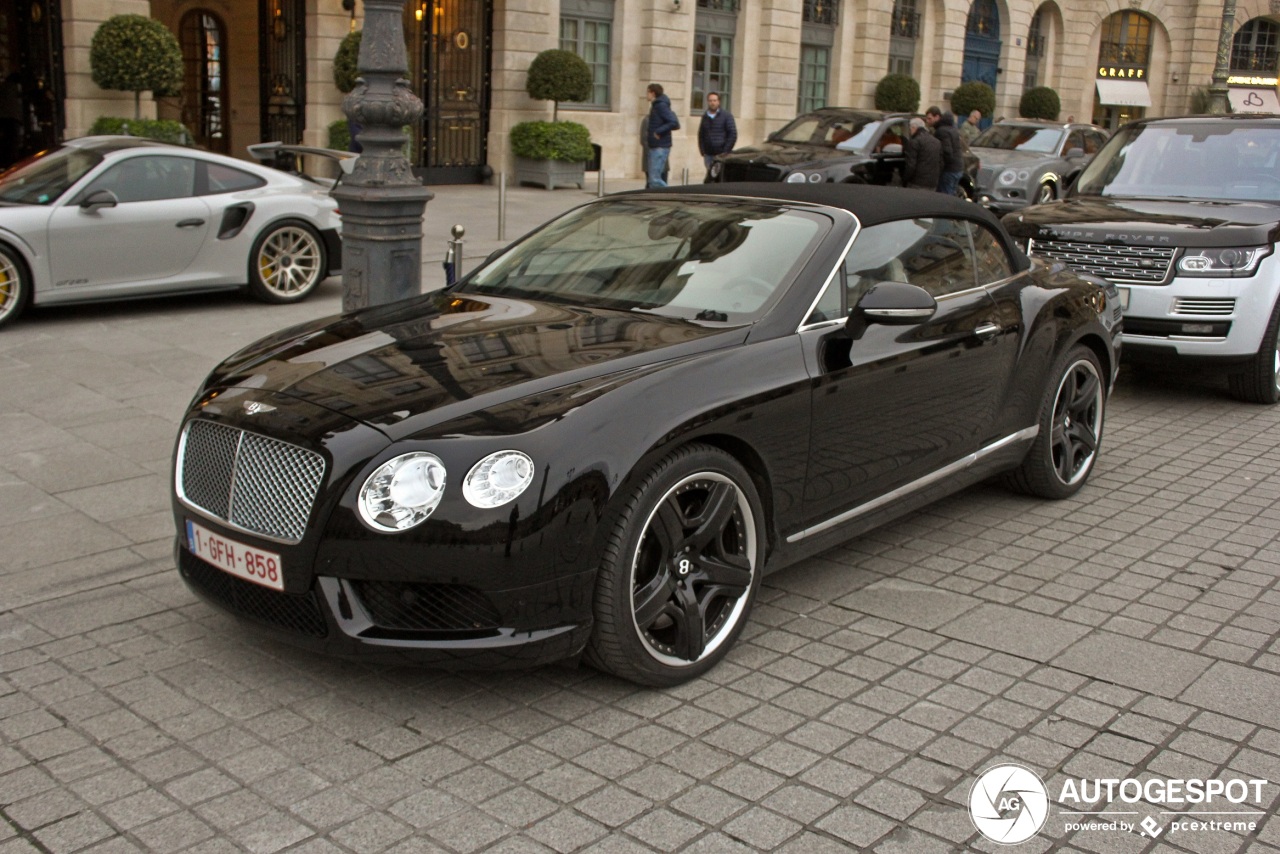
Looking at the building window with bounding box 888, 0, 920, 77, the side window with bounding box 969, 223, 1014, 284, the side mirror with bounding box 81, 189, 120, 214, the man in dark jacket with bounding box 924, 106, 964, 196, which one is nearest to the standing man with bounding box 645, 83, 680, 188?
the man in dark jacket with bounding box 924, 106, 964, 196

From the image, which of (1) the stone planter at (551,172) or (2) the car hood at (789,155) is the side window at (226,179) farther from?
(1) the stone planter at (551,172)

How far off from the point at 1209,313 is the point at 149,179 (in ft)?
26.0

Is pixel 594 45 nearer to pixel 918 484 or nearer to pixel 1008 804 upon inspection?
pixel 918 484

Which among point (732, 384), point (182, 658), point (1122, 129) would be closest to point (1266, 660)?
point (732, 384)

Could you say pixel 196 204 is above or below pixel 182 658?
above

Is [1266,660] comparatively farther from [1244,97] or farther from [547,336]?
[1244,97]

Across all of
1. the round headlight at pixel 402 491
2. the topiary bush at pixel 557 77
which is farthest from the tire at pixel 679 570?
the topiary bush at pixel 557 77

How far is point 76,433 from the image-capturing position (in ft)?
23.1

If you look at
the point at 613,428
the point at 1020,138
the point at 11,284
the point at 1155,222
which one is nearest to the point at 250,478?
the point at 613,428

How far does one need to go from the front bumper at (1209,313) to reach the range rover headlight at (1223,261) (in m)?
0.05

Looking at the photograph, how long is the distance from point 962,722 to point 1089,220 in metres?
5.98

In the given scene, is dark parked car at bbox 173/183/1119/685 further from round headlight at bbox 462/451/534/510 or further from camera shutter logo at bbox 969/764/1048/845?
camera shutter logo at bbox 969/764/1048/845

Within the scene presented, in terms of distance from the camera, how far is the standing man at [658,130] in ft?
67.2

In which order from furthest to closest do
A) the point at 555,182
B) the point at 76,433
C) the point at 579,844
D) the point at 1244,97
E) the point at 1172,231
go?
the point at 1244,97 < the point at 555,182 < the point at 1172,231 < the point at 76,433 < the point at 579,844
